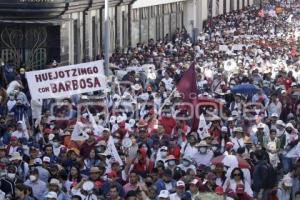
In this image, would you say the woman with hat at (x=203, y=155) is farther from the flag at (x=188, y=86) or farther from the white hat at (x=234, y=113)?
the flag at (x=188, y=86)

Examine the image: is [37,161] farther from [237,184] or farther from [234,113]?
[234,113]

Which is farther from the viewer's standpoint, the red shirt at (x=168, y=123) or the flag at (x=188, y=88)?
the flag at (x=188, y=88)

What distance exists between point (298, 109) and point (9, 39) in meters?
13.5

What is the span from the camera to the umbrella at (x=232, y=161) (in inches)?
734

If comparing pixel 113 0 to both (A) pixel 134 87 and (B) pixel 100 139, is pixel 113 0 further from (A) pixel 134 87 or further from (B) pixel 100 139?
(B) pixel 100 139

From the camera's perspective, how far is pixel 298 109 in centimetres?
2512

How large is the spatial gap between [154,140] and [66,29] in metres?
18.2

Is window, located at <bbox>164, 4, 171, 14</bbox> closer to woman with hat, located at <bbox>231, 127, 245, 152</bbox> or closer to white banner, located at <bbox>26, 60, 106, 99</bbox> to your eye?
white banner, located at <bbox>26, 60, 106, 99</bbox>

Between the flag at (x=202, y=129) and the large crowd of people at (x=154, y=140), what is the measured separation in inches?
1.4

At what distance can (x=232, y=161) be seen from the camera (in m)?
18.8

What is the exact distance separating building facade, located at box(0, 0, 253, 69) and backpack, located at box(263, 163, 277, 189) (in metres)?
17.6

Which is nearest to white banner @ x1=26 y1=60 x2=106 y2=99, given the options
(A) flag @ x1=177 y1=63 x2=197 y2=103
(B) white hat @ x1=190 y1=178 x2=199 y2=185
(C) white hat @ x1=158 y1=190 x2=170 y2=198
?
(A) flag @ x1=177 y1=63 x2=197 y2=103

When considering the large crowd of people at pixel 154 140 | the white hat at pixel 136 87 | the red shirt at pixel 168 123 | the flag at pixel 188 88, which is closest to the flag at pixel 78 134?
the large crowd of people at pixel 154 140

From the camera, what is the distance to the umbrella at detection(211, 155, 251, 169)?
18.6m
